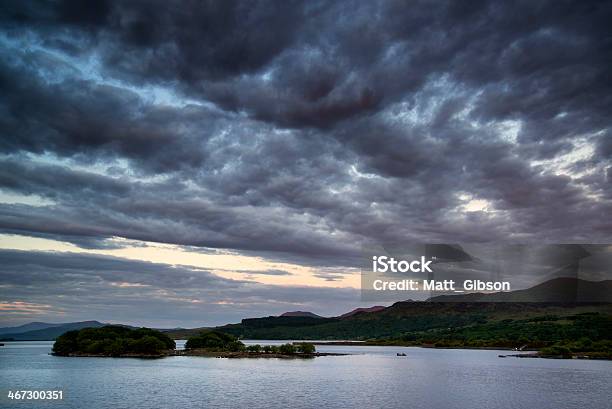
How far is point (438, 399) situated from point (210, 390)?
48693 millimetres

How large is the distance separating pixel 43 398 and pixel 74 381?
32.8 metres

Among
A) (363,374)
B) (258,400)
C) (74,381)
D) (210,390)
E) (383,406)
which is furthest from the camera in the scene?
(363,374)

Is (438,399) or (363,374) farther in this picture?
(363,374)

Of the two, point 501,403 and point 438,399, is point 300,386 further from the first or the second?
point 501,403

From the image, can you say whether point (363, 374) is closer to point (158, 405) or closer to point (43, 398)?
point (158, 405)

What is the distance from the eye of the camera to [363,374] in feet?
521

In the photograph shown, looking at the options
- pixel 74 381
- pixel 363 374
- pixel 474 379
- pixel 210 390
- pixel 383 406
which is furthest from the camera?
pixel 363 374

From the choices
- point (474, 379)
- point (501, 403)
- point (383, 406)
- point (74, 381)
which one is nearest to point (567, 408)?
point (501, 403)

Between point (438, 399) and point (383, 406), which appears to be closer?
point (383, 406)

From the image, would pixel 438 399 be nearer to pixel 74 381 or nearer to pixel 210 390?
pixel 210 390

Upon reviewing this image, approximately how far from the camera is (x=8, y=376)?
482ft

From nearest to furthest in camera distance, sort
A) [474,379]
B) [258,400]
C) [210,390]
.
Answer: [258,400] < [210,390] < [474,379]

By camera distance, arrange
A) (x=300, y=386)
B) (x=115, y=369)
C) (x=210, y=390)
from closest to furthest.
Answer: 1. (x=210, y=390)
2. (x=300, y=386)
3. (x=115, y=369)

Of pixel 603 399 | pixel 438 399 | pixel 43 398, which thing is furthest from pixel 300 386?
pixel 603 399
